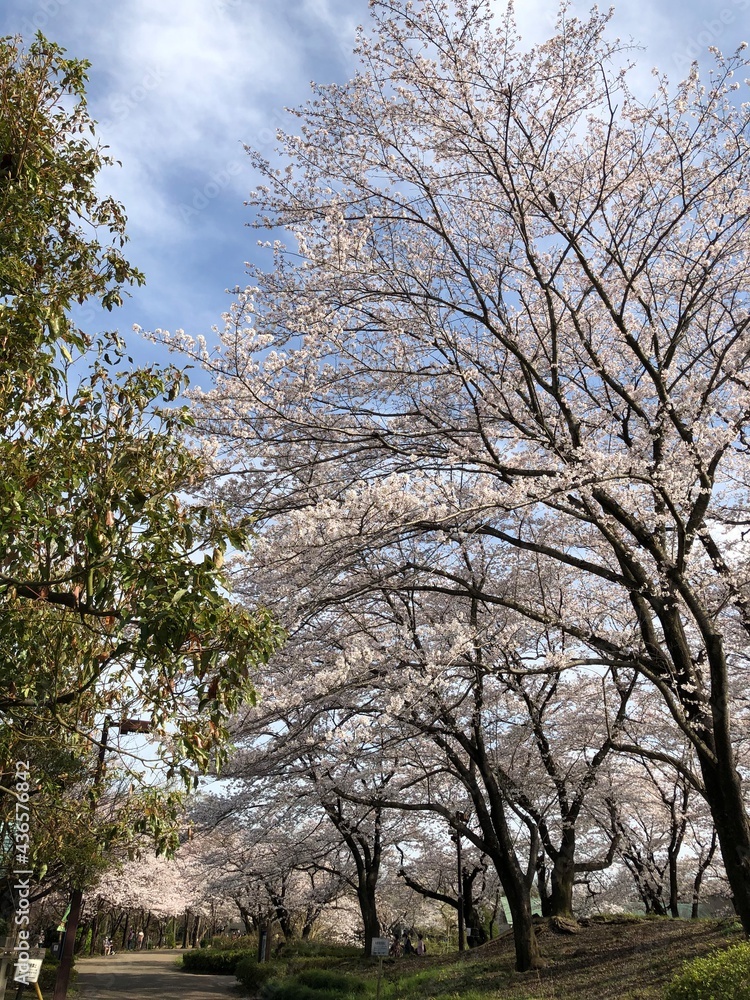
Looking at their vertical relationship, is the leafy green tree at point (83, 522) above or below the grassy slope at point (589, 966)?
above

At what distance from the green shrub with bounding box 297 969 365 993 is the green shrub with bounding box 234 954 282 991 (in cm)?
323

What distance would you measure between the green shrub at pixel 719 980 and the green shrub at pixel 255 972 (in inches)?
576

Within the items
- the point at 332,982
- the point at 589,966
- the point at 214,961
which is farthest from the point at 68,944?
the point at 214,961

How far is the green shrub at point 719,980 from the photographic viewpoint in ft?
17.4

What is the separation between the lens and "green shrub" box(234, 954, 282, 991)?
18100 mm

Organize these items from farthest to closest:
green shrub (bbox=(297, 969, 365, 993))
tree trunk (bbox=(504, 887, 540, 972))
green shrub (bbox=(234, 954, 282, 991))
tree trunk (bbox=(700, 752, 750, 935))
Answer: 1. green shrub (bbox=(234, 954, 282, 991))
2. green shrub (bbox=(297, 969, 365, 993))
3. tree trunk (bbox=(504, 887, 540, 972))
4. tree trunk (bbox=(700, 752, 750, 935))

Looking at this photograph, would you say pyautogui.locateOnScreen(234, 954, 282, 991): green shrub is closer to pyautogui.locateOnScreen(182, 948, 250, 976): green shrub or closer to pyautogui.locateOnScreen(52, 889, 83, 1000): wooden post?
pyautogui.locateOnScreen(182, 948, 250, 976): green shrub

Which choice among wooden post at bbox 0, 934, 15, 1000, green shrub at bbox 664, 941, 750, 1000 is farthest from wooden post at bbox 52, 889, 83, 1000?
green shrub at bbox 664, 941, 750, 1000

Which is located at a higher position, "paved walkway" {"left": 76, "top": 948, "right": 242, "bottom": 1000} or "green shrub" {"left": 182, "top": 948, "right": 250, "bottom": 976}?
"paved walkway" {"left": 76, "top": 948, "right": 242, "bottom": 1000}

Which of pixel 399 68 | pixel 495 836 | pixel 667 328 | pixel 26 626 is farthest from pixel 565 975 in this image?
pixel 399 68

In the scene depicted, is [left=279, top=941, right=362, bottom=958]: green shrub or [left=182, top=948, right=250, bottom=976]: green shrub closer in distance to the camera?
[left=279, top=941, right=362, bottom=958]: green shrub

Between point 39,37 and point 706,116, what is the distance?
19.2 feet

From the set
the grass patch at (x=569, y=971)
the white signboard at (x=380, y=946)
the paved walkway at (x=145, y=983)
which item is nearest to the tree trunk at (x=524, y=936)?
the grass patch at (x=569, y=971)

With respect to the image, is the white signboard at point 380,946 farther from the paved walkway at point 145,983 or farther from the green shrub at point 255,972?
A: the paved walkway at point 145,983
